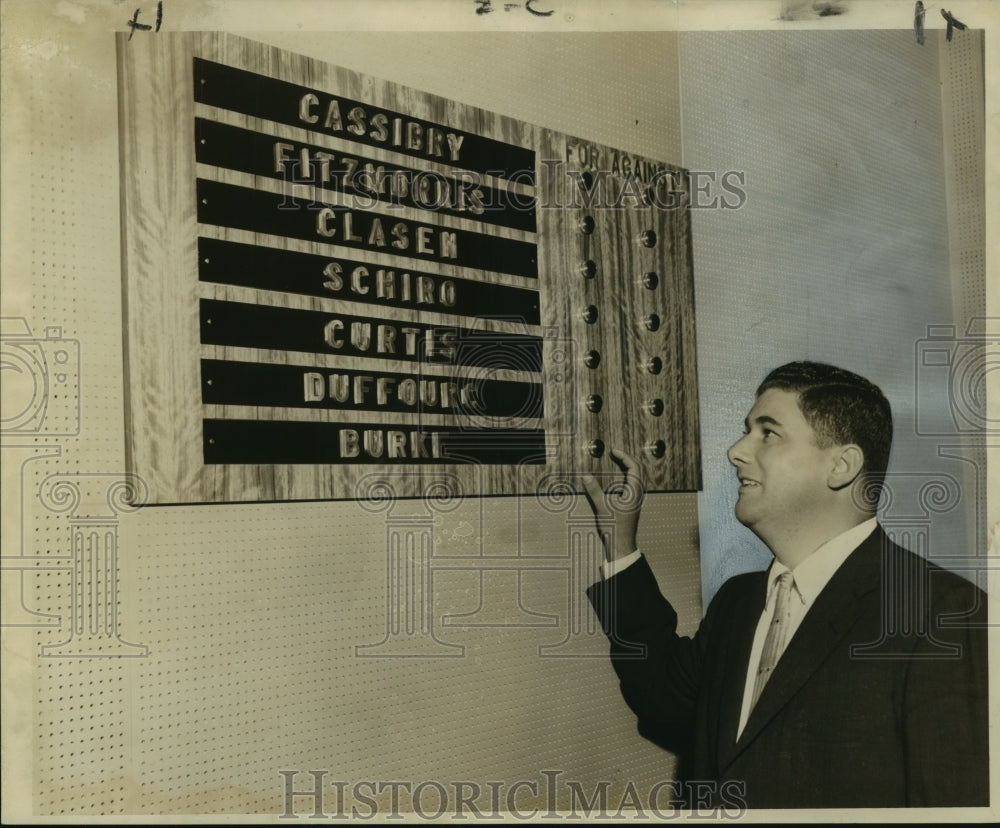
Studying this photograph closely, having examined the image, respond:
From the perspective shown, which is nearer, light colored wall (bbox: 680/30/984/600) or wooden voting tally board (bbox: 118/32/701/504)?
wooden voting tally board (bbox: 118/32/701/504)

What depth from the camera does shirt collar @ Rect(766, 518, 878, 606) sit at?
2404 mm

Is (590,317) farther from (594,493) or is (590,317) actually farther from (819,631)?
(819,631)

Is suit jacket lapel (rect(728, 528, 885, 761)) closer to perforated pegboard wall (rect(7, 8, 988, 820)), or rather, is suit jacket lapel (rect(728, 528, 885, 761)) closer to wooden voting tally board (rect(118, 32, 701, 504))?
perforated pegboard wall (rect(7, 8, 988, 820))

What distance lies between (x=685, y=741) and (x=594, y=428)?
75 centimetres

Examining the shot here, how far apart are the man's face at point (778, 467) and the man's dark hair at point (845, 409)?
0.02 m

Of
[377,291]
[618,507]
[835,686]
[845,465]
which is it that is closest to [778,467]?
[845,465]

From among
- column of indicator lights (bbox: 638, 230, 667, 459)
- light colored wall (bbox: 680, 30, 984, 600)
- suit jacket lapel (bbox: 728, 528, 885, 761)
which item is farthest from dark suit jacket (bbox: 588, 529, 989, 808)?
column of indicator lights (bbox: 638, 230, 667, 459)

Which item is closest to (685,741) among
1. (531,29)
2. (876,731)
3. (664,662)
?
(664,662)

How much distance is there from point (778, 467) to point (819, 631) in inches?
14.9

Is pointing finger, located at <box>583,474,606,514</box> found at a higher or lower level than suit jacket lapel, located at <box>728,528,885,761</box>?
higher

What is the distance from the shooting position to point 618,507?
95.8 inches

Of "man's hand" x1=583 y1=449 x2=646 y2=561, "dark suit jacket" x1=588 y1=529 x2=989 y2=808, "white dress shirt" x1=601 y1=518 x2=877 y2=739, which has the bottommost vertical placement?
"dark suit jacket" x1=588 y1=529 x2=989 y2=808

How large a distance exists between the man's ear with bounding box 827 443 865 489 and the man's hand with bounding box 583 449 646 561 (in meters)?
0.43

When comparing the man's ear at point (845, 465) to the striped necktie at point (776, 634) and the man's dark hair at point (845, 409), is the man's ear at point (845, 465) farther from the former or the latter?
the striped necktie at point (776, 634)
